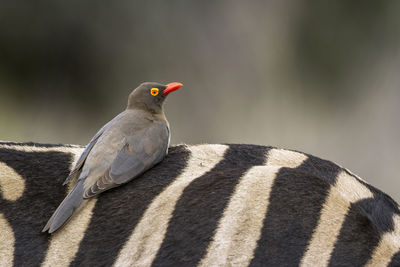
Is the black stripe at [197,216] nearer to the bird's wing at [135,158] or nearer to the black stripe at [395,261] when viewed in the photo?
the bird's wing at [135,158]

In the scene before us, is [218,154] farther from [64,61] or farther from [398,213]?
[64,61]

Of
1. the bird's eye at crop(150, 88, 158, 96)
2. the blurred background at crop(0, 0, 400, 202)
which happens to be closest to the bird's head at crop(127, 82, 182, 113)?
the bird's eye at crop(150, 88, 158, 96)

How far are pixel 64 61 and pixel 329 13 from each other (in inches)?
42.8

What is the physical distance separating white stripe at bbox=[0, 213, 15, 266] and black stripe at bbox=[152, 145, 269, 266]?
221 millimetres

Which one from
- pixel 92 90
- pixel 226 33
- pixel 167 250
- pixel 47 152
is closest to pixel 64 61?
pixel 92 90

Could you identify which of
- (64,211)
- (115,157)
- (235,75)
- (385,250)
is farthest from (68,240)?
(235,75)

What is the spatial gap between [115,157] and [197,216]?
20 centimetres

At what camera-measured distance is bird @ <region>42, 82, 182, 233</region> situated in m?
0.93

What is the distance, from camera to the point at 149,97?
1.21m

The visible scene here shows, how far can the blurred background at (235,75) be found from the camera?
246 centimetres

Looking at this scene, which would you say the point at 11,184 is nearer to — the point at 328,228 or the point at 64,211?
the point at 64,211

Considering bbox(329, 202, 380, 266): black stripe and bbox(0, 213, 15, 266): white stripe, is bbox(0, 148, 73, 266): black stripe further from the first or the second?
bbox(329, 202, 380, 266): black stripe

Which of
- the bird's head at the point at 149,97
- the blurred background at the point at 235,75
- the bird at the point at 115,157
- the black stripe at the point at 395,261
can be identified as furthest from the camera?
the blurred background at the point at 235,75

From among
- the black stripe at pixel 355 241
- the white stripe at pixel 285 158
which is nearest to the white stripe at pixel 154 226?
the white stripe at pixel 285 158
